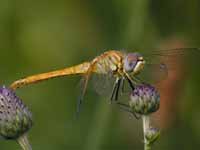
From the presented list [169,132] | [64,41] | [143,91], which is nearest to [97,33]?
[64,41]

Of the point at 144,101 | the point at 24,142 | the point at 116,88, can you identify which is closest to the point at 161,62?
the point at 116,88

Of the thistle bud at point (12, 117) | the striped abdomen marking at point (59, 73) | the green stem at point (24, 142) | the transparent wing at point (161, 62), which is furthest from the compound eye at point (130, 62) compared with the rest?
the green stem at point (24, 142)

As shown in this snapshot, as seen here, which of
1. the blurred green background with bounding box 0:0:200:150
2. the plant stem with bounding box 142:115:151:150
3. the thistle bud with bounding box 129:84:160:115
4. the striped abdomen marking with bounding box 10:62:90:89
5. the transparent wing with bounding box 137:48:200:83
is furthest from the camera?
the blurred green background with bounding box 0:0:200:150

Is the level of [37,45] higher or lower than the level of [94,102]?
higher

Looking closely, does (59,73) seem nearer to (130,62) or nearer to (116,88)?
(116,88)

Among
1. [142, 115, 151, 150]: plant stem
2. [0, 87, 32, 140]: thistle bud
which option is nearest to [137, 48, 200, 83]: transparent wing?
[142, 115, 151, 150]: plant stem

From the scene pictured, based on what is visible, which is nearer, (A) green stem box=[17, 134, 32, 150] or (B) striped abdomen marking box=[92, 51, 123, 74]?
(A) green stem box=[17, 134, 32, 150]

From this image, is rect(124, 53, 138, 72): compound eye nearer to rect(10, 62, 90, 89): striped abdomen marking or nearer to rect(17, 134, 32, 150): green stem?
rect(10, 62, 90, 89): striped abdomen marking

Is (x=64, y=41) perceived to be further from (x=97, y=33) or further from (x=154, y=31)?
(x=154, y=31)
